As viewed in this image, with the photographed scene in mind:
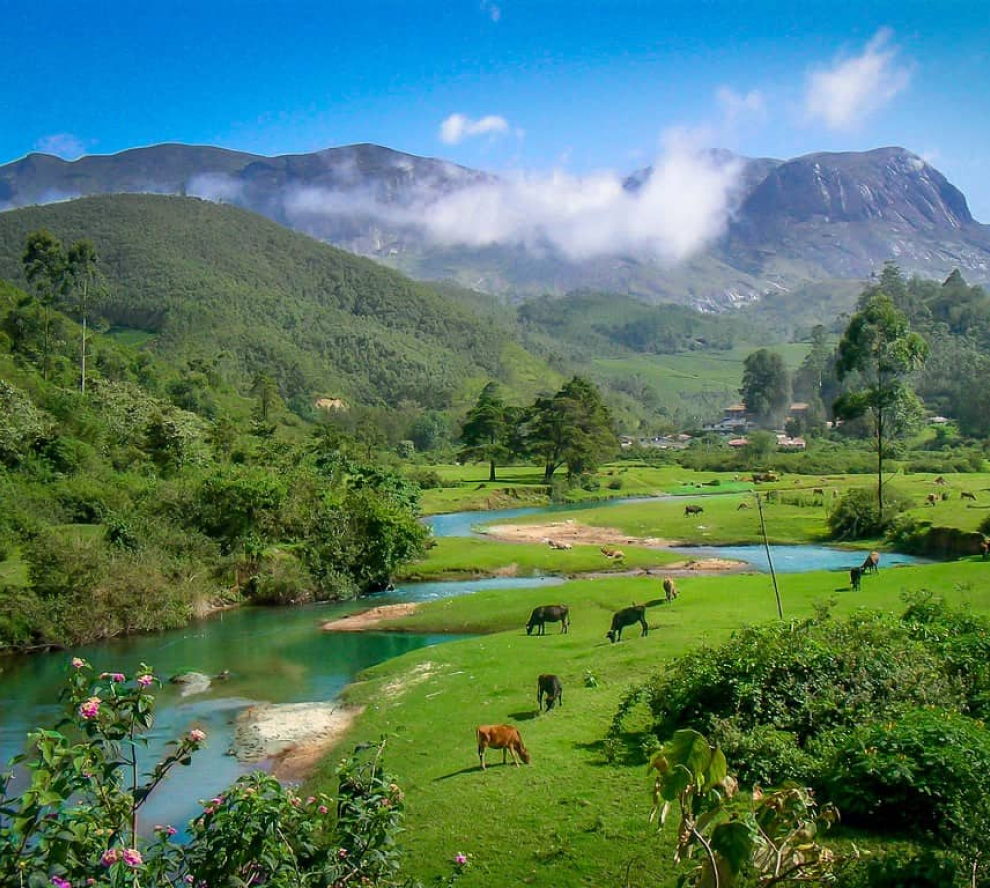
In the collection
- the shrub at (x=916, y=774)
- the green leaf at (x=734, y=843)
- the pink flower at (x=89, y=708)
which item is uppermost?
the pink flower at (x=89, y=708)

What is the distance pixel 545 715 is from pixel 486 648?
9.84m

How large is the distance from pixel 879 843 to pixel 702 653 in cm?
579

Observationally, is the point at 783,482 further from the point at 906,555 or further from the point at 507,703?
the point at 507,703

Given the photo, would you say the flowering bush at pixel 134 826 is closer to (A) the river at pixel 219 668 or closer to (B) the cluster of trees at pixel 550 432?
(A) the river at pixel 219 668

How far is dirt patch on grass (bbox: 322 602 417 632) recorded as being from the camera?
38531 mm

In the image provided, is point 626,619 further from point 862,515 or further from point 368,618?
point 862,515

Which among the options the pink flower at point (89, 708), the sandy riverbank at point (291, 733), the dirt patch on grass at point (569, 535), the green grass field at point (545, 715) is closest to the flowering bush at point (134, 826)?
the pink flower at point (89, 708)

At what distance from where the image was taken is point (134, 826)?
6242 millimetres

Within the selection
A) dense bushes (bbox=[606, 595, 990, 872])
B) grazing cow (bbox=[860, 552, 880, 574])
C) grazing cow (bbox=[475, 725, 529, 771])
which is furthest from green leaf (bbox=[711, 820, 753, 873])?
grazing cow (bbox=[860, 552, 880, 574])

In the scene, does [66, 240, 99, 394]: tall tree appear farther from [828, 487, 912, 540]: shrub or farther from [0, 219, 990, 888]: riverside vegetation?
[828, 487, 912, 540]: shrub

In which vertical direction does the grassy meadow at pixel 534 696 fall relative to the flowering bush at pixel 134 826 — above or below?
below

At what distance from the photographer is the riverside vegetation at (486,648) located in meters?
6.65

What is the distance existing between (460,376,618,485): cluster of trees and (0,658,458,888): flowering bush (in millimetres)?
96005

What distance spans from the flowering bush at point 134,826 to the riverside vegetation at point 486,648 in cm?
3
